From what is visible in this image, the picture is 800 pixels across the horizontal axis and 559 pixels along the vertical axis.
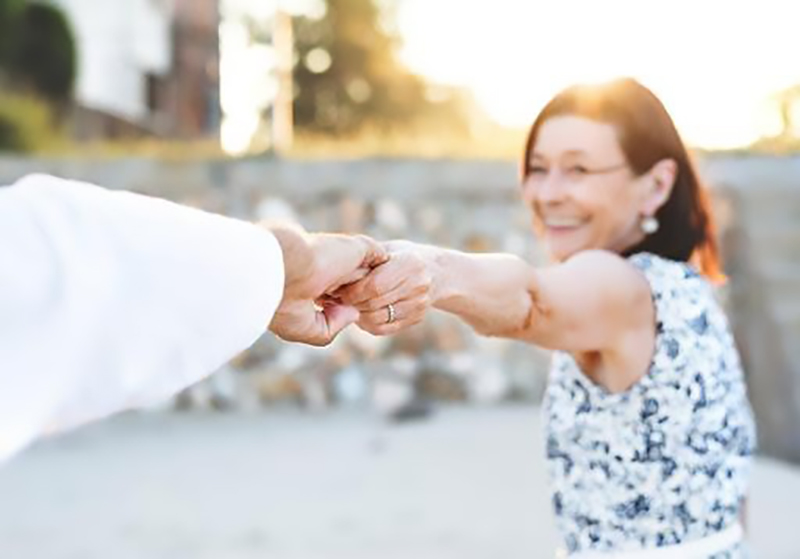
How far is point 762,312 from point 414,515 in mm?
2079

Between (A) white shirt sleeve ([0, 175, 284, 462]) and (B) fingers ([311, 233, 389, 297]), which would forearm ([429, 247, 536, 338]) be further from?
(A) white shirt sleeve ([0, 175, 284, 462])

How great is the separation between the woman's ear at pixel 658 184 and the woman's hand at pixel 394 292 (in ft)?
2.04

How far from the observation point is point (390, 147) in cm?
760

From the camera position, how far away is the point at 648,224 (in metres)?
2.41

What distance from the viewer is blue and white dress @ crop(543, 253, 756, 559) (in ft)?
7.10

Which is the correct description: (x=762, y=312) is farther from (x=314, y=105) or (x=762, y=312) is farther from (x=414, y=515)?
(x=314, y=105)

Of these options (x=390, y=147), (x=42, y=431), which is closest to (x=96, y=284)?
(x=42, y=431)

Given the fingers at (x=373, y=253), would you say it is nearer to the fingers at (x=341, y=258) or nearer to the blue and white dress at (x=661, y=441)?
the fingers at (x=341, y=258)

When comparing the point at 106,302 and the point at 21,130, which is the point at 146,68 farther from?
the point at 106,302

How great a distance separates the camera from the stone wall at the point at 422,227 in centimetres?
636

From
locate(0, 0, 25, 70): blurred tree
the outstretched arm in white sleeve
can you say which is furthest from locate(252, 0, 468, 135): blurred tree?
the outstretched arm in white sleeve

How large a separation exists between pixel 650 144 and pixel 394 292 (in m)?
0.73

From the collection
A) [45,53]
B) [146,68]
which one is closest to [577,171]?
[45,53]

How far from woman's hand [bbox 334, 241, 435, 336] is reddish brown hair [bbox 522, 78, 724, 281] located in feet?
1.89
